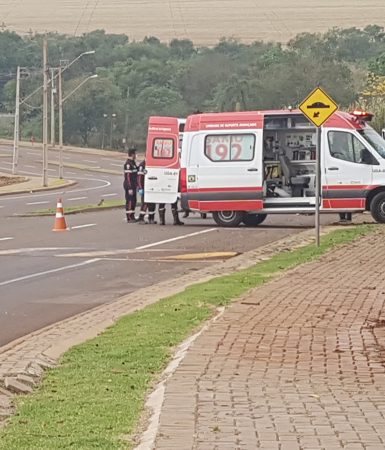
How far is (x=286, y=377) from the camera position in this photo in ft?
29.4

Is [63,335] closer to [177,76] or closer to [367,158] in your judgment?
[367,158]

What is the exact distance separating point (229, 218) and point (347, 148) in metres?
3.27

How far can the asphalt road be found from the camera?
1480 centimetres

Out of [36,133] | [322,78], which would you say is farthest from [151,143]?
[36,133]

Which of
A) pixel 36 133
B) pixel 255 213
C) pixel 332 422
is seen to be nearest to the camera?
pixel 332 422

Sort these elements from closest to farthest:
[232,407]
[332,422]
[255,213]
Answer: [332,422], [232,407], [255,213]

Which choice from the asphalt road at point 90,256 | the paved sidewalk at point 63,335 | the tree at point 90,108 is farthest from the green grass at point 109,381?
the tree at point 90,108

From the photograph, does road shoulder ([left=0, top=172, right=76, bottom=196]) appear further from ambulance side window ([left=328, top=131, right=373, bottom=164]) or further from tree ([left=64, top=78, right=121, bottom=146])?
tree ([left=64, top=78, right=121, bottom=146])

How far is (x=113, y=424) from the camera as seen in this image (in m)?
7.54

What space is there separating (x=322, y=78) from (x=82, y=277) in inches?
2225

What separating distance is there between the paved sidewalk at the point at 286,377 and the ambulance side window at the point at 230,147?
42.2 ft

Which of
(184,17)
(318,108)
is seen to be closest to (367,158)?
(318,108)

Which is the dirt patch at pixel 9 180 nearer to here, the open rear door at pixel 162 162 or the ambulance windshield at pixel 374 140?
the open rear door at pixel 162 162

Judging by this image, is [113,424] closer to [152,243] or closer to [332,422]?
[332,422]
